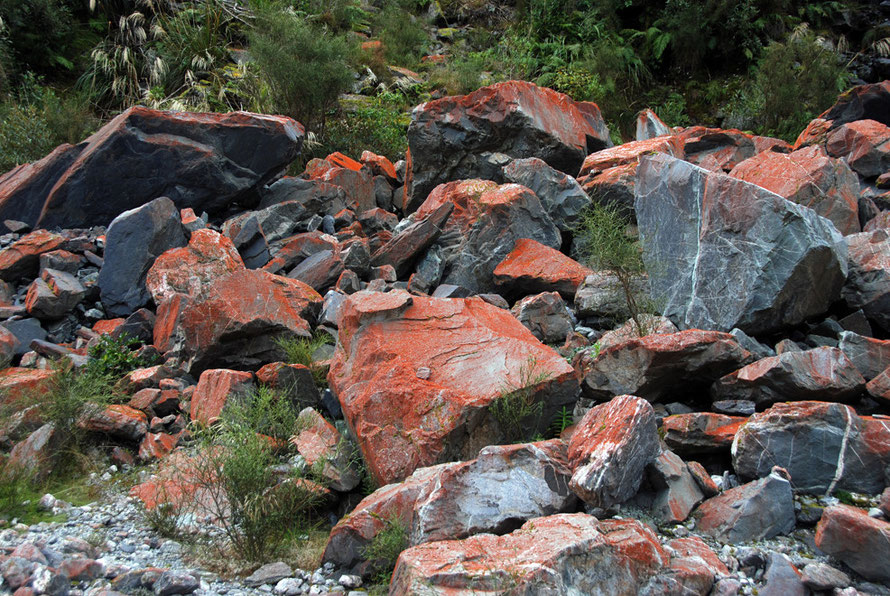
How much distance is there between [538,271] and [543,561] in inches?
168

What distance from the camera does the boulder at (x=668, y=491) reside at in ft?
11.6

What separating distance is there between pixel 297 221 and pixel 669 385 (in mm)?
5322

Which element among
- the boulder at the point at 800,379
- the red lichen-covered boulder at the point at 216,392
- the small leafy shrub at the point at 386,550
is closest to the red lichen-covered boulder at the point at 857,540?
the boulder at the point at 800,379

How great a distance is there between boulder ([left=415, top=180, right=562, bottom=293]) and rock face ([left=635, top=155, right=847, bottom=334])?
5.34 ft

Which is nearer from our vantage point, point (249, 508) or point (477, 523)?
point (477, 523)

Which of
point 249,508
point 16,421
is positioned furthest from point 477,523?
point 16,421

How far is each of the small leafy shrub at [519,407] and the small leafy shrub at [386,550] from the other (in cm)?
107

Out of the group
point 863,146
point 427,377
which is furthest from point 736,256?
point 863,146

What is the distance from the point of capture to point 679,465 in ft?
12.3

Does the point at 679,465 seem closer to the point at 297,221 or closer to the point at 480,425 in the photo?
the point at 480,425

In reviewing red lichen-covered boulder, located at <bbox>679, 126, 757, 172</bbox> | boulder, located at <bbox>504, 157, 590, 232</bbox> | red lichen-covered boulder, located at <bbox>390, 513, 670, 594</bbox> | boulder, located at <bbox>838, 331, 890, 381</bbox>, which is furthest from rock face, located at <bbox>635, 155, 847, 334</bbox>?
red lichen-covered boulder, located at <bbox>679, 126, 757, 172</bbox>

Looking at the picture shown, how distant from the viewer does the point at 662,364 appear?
176 inches

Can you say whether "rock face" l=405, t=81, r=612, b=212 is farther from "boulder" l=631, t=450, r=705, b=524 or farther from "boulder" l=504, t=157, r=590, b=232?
"boulder" l=631, t=450, r=705, b=524

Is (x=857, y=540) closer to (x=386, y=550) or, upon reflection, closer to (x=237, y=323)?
(x=386, y=550)
